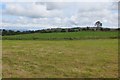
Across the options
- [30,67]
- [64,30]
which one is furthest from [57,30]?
[30,67]

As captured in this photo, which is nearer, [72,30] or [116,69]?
[116,69]

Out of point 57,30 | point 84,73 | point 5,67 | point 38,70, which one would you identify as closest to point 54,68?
point 38,70

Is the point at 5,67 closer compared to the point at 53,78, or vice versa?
the point at 53,78

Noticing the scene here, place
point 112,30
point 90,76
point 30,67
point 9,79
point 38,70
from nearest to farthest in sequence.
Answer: point 9,79, point 90,76, point 38,70, point 30,67, point 112,30

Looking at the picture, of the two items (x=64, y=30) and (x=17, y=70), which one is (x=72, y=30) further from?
(x=17, y=70)

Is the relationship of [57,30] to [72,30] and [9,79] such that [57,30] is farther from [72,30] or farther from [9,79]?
[9,79]

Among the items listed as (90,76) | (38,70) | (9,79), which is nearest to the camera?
(9,79)

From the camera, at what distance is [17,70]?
9625mm

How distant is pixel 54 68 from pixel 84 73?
4.92 ft

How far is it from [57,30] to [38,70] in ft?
143

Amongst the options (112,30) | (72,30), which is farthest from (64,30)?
(112,30)

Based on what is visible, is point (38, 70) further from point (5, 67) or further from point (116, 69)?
point (116, 69)

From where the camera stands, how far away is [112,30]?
5291 centimetres

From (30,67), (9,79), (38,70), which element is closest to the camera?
(9,79)
